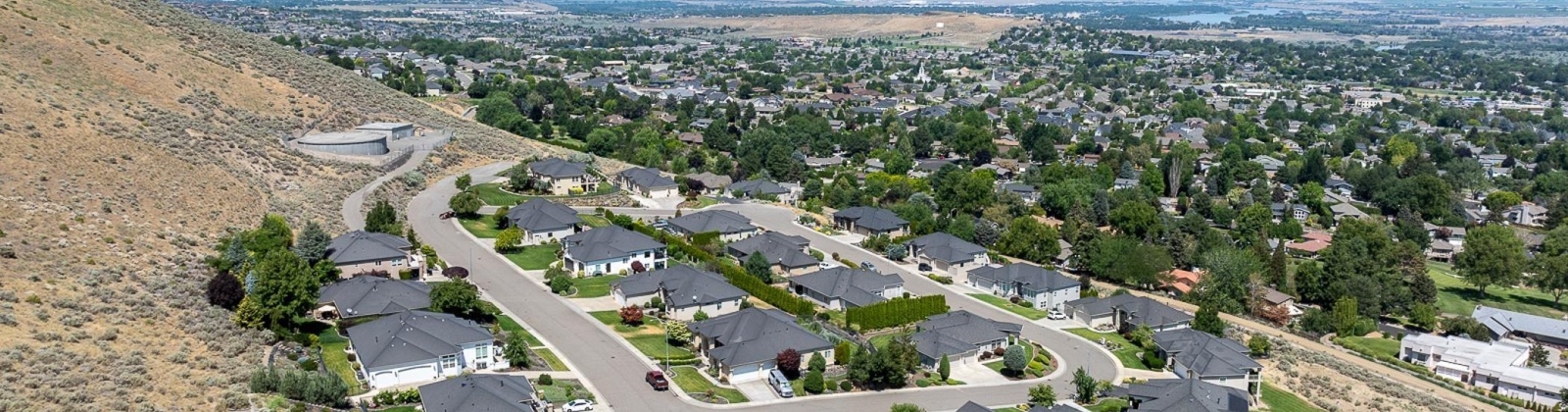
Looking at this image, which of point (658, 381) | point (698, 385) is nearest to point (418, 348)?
point (658, 381)

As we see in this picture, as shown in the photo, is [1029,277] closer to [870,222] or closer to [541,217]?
[870,222]

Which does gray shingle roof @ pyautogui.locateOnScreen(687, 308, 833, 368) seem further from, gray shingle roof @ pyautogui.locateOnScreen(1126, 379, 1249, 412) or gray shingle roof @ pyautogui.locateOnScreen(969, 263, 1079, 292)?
gray shingle roof @ pyautogui.locateOnScreen(969, 263, 1079, 292)

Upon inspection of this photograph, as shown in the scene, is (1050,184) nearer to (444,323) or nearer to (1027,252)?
(1027,252)

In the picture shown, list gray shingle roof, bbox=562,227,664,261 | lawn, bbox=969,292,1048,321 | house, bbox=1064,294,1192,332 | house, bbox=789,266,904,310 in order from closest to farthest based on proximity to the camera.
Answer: house, bbox=1064,294,1192,332 < house, bbox=789,266,904,310 < lawn, bbox=969,292,1048,321 < gray shingle roof, bbox=562,227,664,261

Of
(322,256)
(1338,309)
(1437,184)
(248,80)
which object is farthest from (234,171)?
(1437,184)

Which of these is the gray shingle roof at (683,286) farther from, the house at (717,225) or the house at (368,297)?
the house at (717,225)

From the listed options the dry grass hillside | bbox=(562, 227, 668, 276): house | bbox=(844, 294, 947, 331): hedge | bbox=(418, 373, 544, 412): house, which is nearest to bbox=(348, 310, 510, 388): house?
bbox=(418, 373, 544, 412): house
